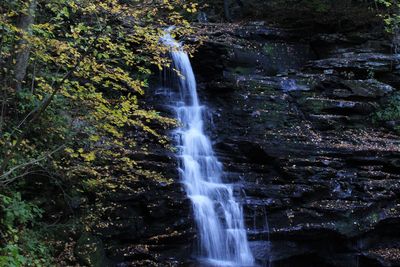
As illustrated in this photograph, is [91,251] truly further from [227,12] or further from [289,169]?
[227,12]

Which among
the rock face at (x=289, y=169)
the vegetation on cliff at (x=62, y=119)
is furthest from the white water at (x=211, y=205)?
the vegetation on cliff at (x=62, y=119)

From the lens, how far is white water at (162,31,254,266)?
791 cm

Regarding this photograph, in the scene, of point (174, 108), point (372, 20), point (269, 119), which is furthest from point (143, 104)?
point (372, 20)

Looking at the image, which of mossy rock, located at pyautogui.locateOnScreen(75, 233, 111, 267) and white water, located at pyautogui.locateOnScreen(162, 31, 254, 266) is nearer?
mossy rock, located at pyautogui.locateOnScreen(75, 233, 111, 267)

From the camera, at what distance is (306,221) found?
26.8 ft

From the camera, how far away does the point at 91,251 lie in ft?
21.3

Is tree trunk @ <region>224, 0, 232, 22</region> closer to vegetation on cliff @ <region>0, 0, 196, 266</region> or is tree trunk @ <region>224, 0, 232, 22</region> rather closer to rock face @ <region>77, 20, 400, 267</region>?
rock face @ <region>77, 20, 400, 267</region>

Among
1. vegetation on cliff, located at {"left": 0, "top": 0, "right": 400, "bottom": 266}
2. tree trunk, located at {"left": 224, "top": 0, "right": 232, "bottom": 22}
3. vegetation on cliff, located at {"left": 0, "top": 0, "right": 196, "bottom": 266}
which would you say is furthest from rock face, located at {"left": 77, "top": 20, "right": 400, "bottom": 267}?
tree trunk, located at {"left": 224, "top": 0, "right": 232, "bottom": 22}

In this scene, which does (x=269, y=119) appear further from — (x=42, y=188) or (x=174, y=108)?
(x=42, y=188)

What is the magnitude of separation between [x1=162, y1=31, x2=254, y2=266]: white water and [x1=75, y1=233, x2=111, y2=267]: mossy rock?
1951mm

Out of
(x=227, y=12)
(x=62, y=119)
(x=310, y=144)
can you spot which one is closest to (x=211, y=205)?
(x=310, y=144)

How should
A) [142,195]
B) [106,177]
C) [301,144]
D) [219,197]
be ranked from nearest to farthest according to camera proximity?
[106,177] < [142,195] < [219,197] < [301,144]

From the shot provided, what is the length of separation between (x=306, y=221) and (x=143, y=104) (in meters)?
5.33

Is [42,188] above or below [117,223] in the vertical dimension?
above
